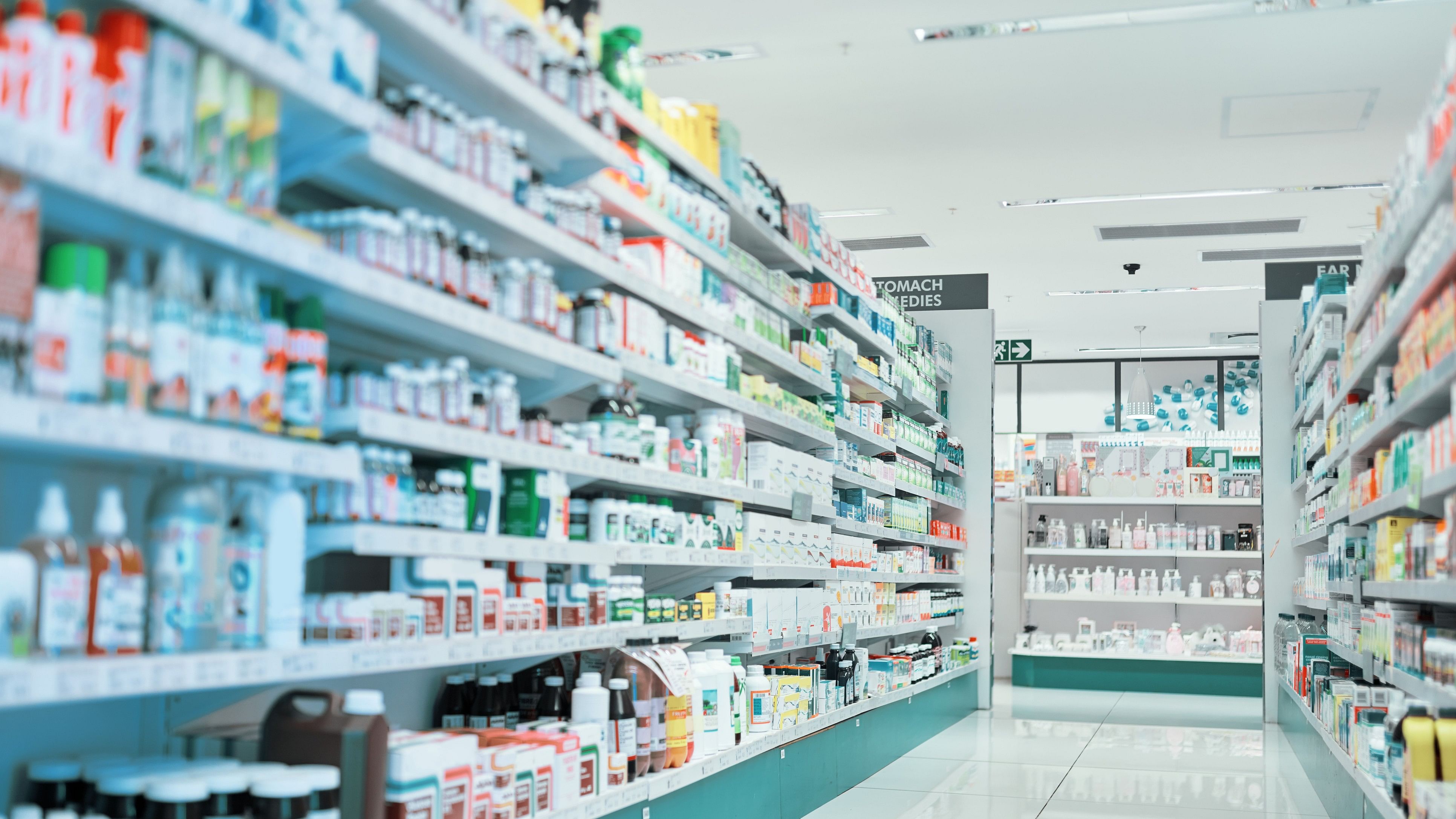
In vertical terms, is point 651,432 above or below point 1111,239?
below

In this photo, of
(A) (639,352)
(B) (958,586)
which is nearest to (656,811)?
(A) (639,352)

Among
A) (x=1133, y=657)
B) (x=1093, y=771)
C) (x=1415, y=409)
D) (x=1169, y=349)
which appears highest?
(x=1169, y=349)

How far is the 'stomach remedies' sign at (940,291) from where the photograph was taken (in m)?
10.1

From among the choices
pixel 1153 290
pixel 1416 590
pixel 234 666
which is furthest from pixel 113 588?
pixel 1153 290

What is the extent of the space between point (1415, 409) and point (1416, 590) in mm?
657

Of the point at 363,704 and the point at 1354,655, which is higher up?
the point at 363,704

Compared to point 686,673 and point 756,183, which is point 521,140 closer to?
point 686,673

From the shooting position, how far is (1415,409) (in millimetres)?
3854

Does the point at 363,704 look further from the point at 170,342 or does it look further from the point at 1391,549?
the point at 1391,549

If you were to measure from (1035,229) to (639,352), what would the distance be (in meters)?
7.27

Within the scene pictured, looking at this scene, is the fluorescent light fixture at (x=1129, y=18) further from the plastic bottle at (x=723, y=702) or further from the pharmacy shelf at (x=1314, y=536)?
the plastic bottle at (x=723, y=702)

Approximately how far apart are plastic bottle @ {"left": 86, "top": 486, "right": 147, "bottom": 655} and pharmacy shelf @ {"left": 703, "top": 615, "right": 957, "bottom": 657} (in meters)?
3.08

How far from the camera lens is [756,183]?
528 centimetres

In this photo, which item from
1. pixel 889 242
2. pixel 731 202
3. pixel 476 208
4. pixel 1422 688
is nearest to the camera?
pixel 476 208
